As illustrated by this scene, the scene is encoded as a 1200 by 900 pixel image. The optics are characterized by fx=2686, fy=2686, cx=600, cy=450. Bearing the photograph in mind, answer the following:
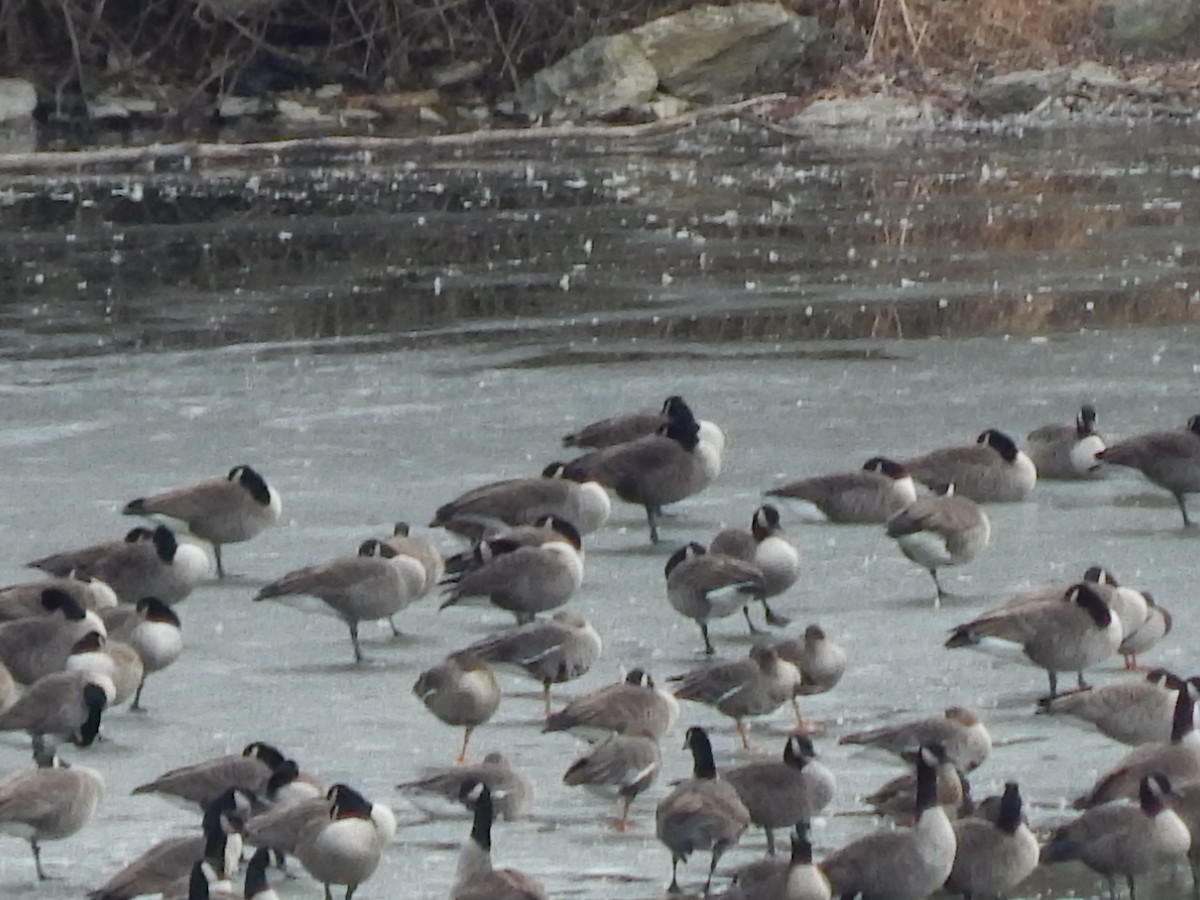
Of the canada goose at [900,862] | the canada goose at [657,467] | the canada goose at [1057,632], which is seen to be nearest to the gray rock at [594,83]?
the canada goose at [657,467]

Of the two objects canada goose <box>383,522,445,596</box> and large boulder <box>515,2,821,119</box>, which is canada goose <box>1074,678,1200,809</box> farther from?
large boulder <box>515,2,821,119</box>

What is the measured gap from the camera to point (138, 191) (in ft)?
76.0

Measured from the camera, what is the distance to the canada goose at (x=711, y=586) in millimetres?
8133

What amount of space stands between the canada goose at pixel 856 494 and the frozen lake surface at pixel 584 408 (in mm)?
102

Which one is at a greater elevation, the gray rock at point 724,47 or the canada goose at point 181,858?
the canada goose at point 181,858

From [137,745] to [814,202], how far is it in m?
13.9

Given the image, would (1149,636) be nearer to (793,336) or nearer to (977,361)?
(977,361)

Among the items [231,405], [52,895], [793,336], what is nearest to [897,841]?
[52,895]

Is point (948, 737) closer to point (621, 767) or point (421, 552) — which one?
point (621, 767)

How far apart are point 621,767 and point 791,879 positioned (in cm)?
89

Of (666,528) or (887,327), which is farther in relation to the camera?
(887,327)

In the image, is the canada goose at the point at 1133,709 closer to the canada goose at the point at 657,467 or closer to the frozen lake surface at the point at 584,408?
the frozen lake surface at the point at 584,408

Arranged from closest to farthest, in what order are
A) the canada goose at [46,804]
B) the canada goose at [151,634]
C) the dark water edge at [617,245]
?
the canada goose at [46,804]
the canada goose at [151,634]
the dark water edge at [617,245]

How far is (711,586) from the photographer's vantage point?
8141mm
